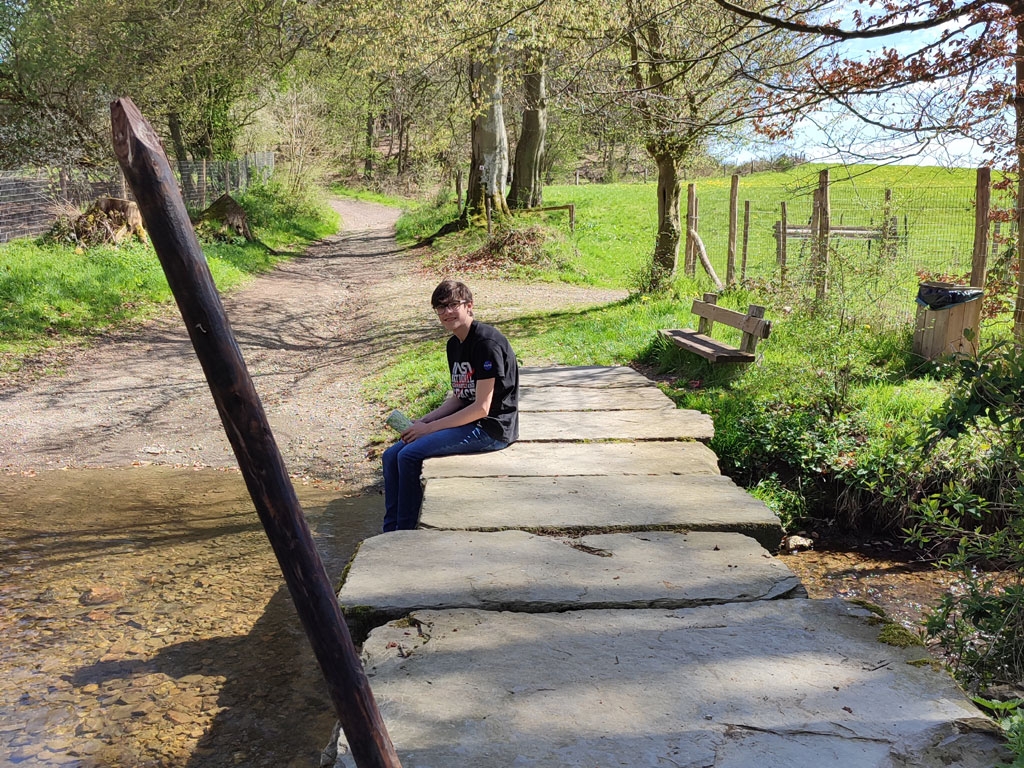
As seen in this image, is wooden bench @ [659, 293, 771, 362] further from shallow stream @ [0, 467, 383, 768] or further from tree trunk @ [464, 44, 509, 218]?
tree trunk @ [464, 44, 509, 218]

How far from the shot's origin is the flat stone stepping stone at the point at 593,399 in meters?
6.91

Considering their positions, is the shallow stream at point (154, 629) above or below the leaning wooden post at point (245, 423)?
below

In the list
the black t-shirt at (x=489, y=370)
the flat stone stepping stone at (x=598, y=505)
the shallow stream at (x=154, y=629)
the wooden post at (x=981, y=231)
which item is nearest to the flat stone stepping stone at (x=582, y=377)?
the shallow stream at (x=154, y=629)

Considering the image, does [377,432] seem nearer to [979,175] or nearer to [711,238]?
[979,175]

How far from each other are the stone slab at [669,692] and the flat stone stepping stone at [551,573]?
112 mm

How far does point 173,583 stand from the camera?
5000mm

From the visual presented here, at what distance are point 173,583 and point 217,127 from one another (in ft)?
82.6

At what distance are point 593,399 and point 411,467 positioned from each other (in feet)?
8.31

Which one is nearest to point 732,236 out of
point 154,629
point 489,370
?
point 489,370

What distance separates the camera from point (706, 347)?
311 inches

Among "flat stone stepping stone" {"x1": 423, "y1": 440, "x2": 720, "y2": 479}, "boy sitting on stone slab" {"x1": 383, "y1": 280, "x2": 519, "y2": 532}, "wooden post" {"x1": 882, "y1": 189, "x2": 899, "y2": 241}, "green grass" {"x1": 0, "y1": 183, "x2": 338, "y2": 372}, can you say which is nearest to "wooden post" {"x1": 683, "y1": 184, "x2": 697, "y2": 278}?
"wooden post" {"x1": 882, "y1": 189, "x2": 899, "y2": 241}

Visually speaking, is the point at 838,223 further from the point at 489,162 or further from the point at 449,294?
the point at 449,294

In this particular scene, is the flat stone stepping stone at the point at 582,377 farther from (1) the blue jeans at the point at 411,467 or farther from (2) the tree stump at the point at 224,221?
(2) the tree stump at the point at 224,221

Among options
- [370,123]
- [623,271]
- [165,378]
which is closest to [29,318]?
[165,378]
